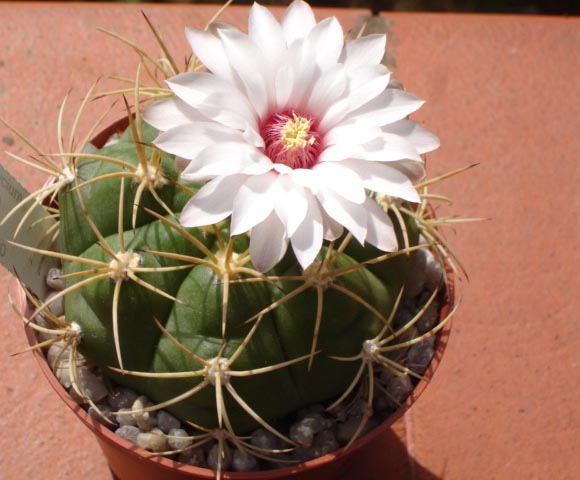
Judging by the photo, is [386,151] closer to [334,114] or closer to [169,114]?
[334,114]

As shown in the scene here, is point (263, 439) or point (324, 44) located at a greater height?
point (324, 44)

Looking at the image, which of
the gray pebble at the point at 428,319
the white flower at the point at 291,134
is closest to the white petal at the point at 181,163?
the white flower at the point at 291,134

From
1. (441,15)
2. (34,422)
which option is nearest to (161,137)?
(34,422)

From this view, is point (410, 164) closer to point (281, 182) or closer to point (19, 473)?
point (281, 182)

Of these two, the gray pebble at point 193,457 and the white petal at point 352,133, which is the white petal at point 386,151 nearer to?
the white petal at point 352,133

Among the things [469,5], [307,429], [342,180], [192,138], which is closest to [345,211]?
[342,180]

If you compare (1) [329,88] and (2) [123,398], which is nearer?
(1) [329,88]

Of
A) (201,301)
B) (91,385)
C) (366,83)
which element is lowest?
(91,385)
